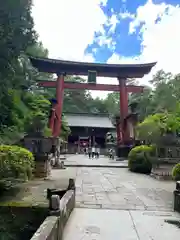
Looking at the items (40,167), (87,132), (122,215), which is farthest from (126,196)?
(87,132)

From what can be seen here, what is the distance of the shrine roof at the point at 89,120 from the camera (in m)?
40.2

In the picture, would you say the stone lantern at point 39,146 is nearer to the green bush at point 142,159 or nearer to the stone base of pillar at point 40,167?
the stone base of pillar at point 40,167

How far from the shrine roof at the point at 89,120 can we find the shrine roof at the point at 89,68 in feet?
50.5

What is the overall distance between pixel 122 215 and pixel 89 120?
3730 centimetres

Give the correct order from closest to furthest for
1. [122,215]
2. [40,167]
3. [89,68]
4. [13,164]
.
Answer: [122,215], [13,164], [40,167], [89,68]

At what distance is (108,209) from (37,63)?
19850 mm

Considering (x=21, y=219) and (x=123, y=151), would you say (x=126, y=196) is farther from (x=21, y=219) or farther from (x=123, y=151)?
(x=123, y=151)

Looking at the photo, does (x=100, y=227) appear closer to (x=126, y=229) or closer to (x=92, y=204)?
(x=126, y=229)

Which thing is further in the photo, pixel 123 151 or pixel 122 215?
pixel 123 151

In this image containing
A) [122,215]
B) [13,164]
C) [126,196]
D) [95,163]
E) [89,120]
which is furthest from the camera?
[89,120]

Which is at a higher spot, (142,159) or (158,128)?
(158,128)

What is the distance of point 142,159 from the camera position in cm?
1416

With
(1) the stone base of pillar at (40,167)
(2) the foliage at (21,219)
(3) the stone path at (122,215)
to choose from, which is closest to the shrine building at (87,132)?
(1) the stone base of pillar at (40,167)

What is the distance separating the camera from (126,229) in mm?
4883
